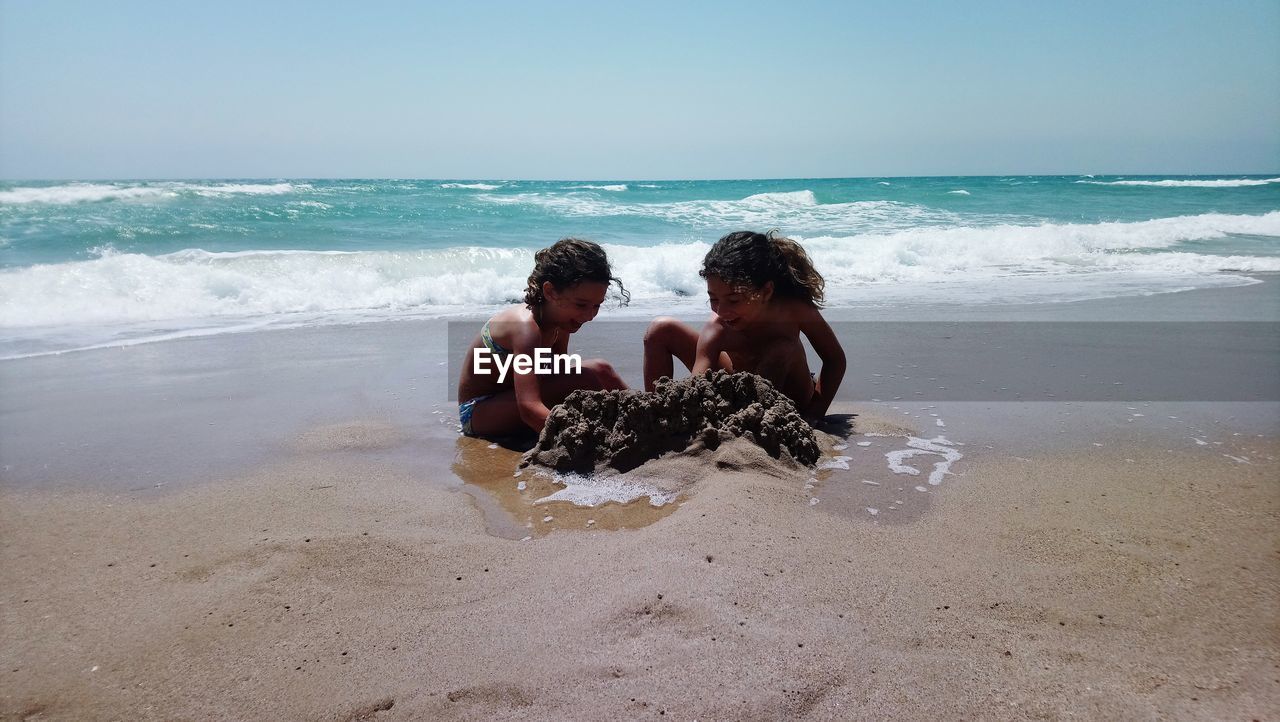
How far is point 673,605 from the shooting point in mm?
1938

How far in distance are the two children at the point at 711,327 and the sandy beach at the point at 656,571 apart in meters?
0.27

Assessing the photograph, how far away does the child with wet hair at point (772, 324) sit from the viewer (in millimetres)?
3570

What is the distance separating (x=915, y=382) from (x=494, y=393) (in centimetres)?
249

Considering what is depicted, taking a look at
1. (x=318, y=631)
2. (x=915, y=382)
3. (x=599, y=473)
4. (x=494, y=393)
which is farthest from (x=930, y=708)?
(x=915, y=382)

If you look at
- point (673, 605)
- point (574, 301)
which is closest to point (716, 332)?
point (574, 301)

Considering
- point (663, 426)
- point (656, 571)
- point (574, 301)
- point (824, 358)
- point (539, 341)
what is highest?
point (574, 301)

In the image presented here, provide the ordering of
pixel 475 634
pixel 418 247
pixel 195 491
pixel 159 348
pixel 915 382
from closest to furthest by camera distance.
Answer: pixel 475 634 → pixel 195 491 → pixel 915 382 → pixel 159 348 → pixel 418 247

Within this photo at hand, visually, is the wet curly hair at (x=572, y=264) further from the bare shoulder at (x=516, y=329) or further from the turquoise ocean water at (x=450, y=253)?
the turquoise ocean water at (x=450, y=253)

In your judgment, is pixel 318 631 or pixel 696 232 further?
pixel 696 232

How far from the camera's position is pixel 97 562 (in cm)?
242

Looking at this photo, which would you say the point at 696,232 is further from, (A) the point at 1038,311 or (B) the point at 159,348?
(B) the point at 159,348

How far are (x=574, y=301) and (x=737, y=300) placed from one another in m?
0.72

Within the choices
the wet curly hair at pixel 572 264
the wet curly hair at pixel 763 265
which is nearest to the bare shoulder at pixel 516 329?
the wet curly hair at pixel 572 264

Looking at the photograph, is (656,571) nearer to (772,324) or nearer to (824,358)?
(772,324)
